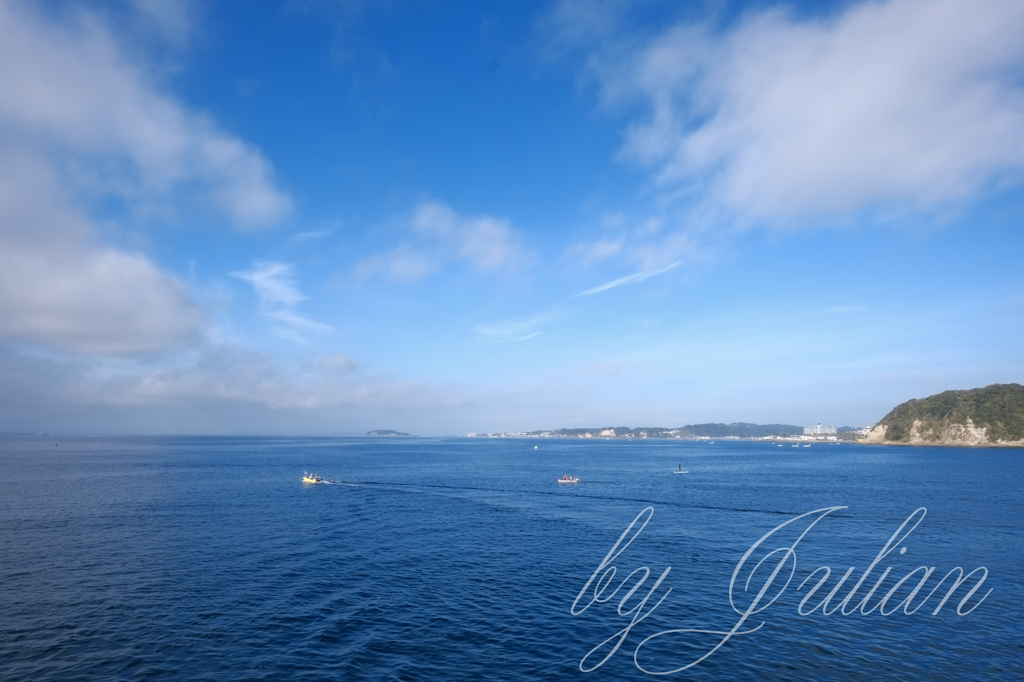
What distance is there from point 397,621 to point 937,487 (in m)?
123

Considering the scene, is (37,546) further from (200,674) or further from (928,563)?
(928,563)

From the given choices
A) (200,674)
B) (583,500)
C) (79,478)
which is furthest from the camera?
(79,478)

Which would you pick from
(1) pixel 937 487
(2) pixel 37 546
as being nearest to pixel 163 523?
(2) pixel 37 546

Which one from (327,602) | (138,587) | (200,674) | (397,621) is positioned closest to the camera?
Result: (200,674)

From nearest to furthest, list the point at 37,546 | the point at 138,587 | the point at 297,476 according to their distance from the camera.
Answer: the point at 138,587, the point at 37,546, the point at 297,476

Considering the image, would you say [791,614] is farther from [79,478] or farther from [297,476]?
[79,478]

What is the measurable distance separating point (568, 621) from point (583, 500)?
5765 cm

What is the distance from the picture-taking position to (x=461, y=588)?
4197 centimetres

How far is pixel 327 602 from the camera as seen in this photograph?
38.6 metres

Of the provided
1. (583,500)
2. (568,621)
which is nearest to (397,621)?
(568,621)

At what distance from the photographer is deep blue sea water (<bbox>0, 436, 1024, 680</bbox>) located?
96.3ft

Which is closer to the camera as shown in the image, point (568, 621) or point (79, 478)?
point (568, 621)

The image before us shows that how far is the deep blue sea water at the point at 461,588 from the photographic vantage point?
96.3 feet

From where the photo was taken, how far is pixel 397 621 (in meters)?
35.2
